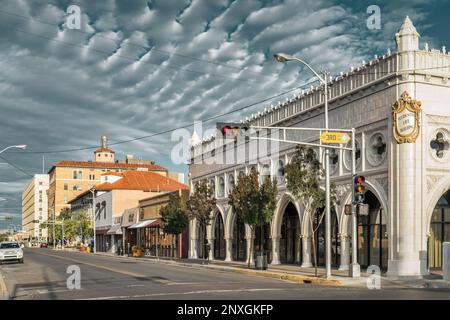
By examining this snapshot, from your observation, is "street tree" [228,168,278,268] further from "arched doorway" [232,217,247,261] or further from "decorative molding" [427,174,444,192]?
"arched doorway" [232,217,247,261]

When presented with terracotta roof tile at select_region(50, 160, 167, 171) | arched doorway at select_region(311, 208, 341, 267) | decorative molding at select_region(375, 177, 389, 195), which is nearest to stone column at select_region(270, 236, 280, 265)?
arched doorway at select_region(311, 208, 341, 267)

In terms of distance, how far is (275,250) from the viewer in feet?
142

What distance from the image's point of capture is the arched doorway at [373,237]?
32781 millimetres

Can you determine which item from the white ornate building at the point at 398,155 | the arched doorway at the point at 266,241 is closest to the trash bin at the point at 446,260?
the white ornate building at the point at 398,155

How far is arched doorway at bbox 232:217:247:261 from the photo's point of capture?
5012 cm

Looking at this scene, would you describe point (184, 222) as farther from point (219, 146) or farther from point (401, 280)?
point (401, 280)

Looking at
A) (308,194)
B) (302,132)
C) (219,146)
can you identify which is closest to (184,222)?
(219,146)

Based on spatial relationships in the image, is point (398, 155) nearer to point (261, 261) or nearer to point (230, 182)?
point (261, 261)

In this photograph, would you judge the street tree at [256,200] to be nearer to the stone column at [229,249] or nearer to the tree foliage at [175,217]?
the stone column at [229,249]

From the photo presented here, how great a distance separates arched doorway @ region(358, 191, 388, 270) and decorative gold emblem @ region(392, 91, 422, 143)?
15.7ft

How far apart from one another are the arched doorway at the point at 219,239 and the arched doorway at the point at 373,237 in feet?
68.0
